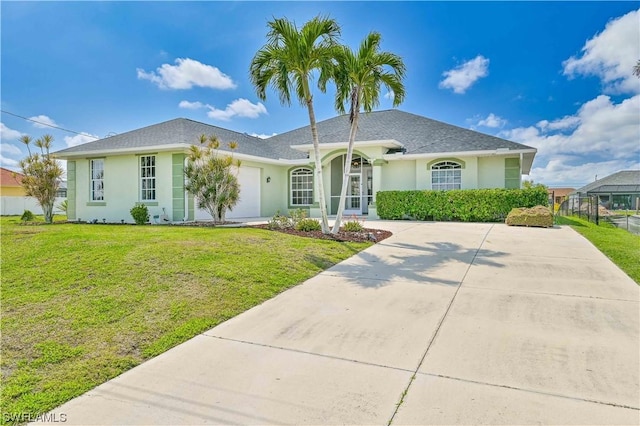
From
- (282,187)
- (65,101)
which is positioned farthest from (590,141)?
(65,101)

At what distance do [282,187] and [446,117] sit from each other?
444 inches

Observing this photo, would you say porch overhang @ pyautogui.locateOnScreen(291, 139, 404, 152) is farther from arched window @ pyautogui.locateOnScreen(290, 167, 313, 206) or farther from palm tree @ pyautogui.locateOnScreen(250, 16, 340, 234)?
palm tree @ pyautogui.locateOnScreen(250, 16, 340, 234)

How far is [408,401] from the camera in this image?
9.17 feet

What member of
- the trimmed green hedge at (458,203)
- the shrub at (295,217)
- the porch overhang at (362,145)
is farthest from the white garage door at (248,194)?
the trimmed green hedge at (458,203)

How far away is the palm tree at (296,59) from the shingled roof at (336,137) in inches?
181

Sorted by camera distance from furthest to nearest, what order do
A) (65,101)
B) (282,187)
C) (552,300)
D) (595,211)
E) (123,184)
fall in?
(282,187), (65,101), (123,184), (595,211), (552,300)

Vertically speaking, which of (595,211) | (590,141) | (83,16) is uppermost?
(83,16)

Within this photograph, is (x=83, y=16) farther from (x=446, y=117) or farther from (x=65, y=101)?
(x=446, y=117)

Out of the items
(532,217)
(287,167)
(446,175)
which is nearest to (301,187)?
(287,167)

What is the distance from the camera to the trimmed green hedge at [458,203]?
50.0ft

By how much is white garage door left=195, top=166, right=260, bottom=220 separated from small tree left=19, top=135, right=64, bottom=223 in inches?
307

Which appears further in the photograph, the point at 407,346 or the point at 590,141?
the point at 590,141

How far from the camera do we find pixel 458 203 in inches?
636

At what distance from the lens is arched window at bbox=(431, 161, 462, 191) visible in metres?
18.2
